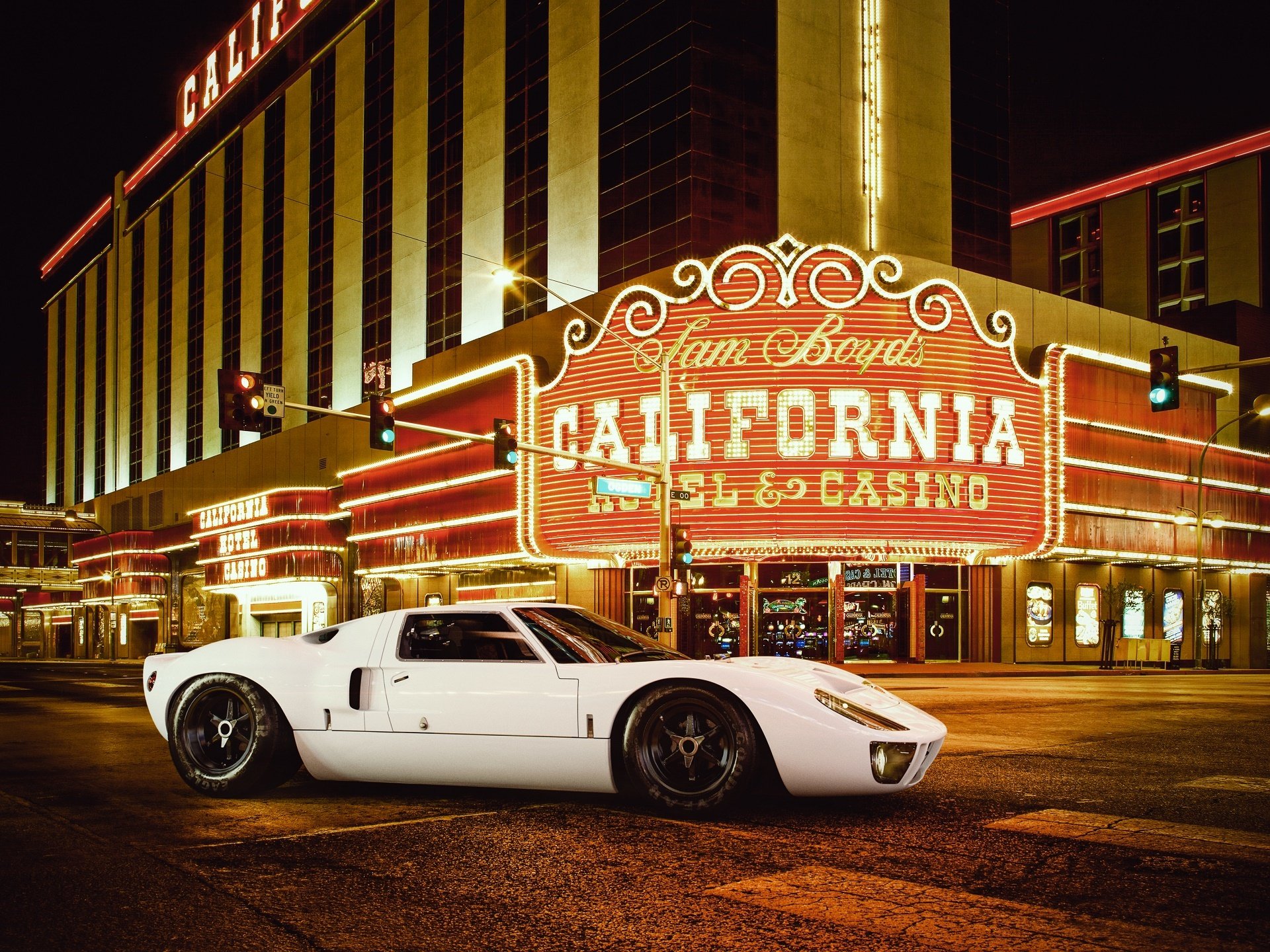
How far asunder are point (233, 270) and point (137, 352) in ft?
55.9

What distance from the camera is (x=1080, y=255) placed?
6344cm

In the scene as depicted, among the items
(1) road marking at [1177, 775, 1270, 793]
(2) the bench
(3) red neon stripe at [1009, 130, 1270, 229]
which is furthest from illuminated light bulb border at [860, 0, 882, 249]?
(1) road marking at [1177, 775, 1270, 793]

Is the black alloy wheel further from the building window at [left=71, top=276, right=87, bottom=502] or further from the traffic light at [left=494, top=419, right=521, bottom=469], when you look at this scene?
the building window at [left=71, top=276, right=87, bottom=502]

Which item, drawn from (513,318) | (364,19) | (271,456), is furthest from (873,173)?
(271,456)

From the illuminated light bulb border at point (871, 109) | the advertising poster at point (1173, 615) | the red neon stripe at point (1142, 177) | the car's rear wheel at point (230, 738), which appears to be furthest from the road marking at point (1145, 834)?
the red neon stripe at point (1142, 177)

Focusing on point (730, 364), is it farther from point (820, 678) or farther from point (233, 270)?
point (233, 270)

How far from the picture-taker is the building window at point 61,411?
90688 mm

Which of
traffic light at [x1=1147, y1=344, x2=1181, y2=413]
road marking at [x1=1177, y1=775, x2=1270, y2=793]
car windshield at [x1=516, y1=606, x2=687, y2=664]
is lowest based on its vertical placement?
road marking at [x1=1177, y1=775, x2=1270, y2=793]

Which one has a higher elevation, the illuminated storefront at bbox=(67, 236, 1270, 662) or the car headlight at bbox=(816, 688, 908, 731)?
the illuminated storefront at bbox=(67, 236, 1270, 662)

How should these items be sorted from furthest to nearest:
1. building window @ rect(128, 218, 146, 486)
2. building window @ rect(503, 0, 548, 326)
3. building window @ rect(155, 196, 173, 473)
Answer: building window @ rect(128, 218, 146, 486), building window @ rect(155, 196, 173, 473), building window @ rect(503, 0, 548, 326)

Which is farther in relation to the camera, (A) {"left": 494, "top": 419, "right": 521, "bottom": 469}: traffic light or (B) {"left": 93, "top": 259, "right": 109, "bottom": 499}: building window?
(B) {"left": 93, "top": 259, "right": 109, "bottom": 499}: building window

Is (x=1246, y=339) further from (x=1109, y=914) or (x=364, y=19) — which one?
(x=1109, y=914)

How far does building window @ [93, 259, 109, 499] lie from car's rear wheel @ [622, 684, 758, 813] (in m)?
82.3

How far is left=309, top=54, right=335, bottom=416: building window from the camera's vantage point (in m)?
54.0
